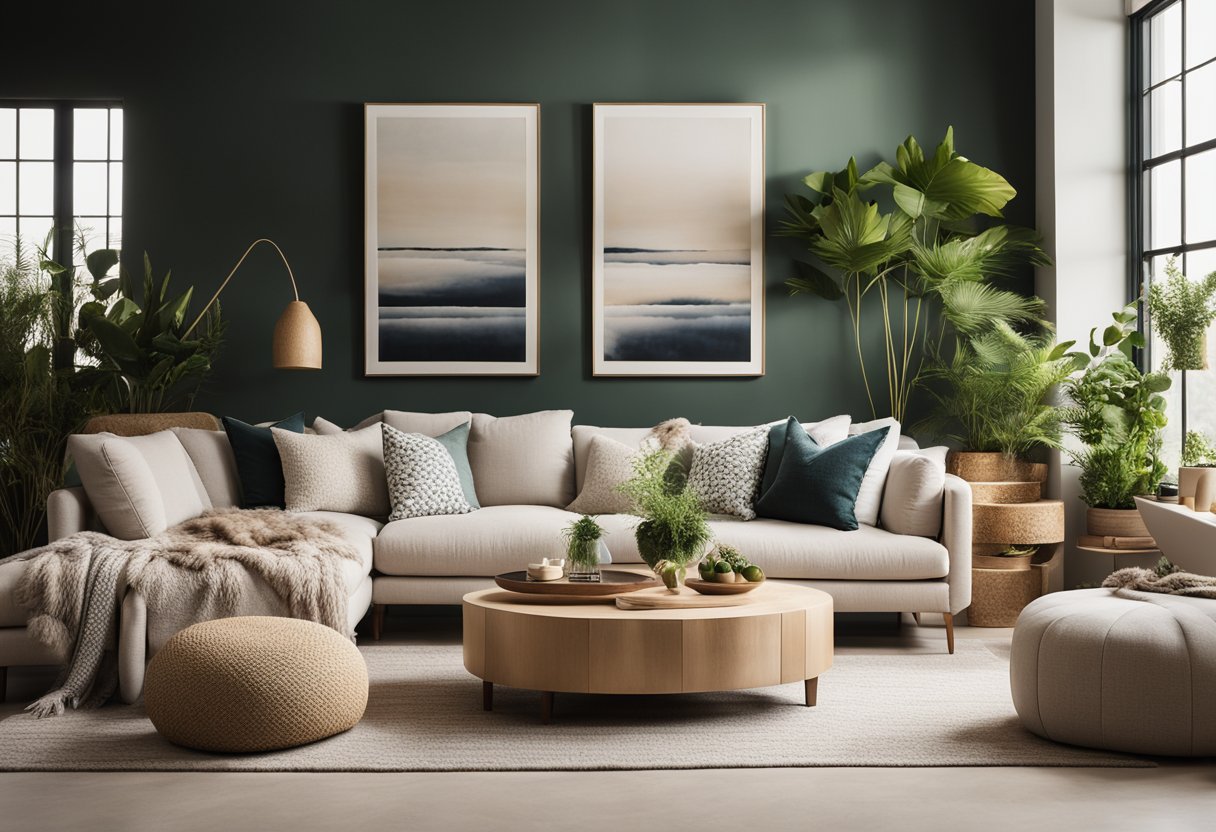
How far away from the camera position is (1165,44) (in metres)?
5.32

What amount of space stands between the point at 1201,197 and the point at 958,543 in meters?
2.15

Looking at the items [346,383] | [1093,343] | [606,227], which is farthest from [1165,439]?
[346,383]

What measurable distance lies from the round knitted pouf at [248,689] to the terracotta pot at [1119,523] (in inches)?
142

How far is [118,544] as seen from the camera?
3.79 meters

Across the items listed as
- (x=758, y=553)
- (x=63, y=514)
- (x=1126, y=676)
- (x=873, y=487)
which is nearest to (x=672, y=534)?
(x=758, y=553)

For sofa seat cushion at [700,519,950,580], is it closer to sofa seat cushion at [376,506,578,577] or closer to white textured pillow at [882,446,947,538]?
white textured pillow at [882,446,947,538]

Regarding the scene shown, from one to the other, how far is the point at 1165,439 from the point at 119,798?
4.74 metres

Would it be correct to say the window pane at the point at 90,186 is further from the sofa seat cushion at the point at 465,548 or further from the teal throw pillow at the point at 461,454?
the sofa seat cushion at the point at 465,548

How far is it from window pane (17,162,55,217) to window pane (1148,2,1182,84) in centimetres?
→ 589

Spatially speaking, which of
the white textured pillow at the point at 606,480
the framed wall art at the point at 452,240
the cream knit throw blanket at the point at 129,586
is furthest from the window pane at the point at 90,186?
the white textured pillow at the point at 606,480

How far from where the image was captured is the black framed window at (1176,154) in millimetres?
4969

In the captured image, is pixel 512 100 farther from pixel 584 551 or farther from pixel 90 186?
pixel 584 551

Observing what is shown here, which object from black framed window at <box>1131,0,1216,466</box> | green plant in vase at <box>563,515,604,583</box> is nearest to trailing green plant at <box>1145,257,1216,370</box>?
black framed window at <box>1131,0,1216,466</box>

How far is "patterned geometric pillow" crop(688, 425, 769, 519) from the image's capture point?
15.8 ft
